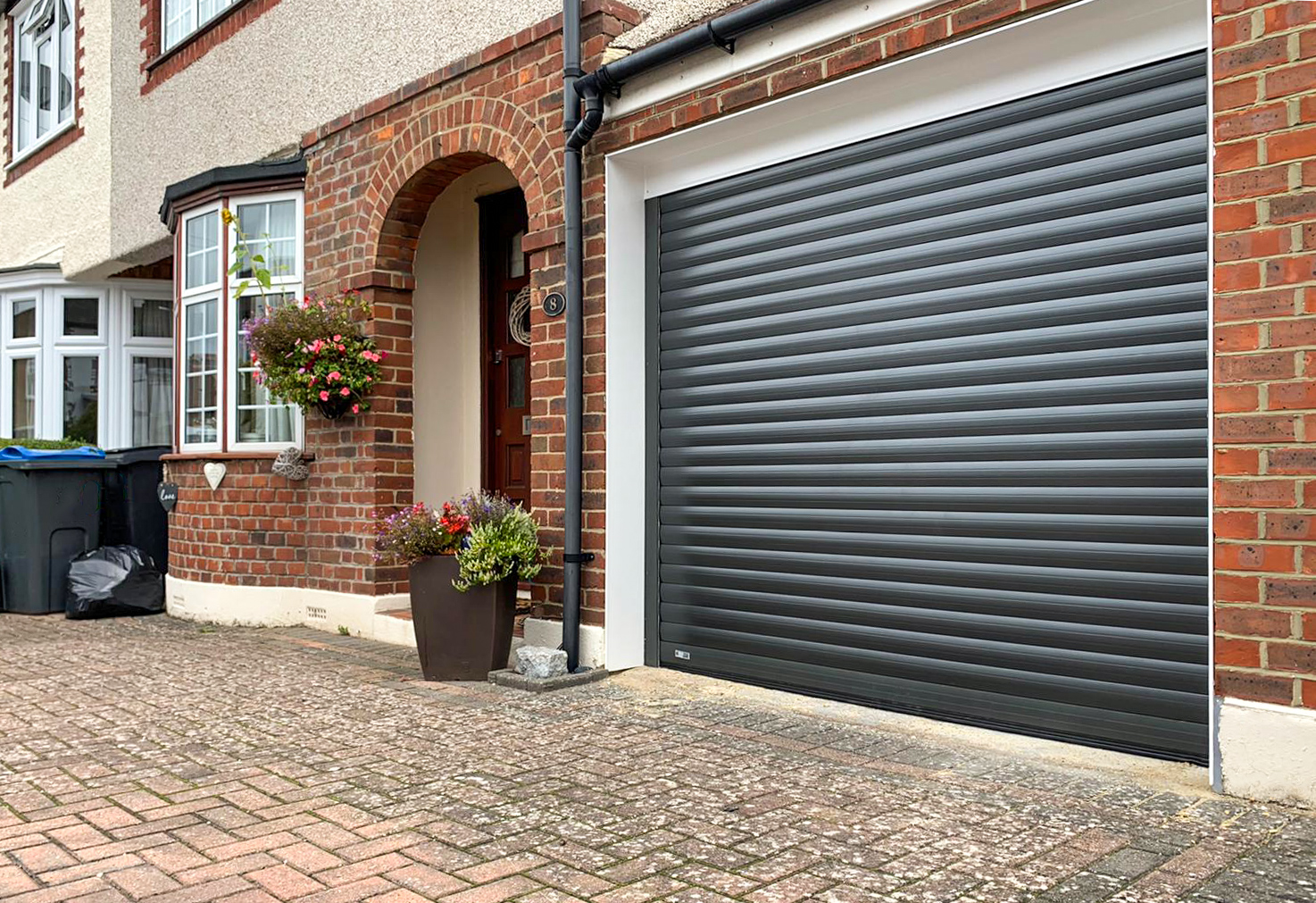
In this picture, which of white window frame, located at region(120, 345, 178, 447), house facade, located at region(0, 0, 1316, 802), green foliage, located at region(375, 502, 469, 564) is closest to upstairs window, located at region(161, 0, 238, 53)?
house facade, located at region(0, 0, 1316, 802)

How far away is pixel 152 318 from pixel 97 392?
1004 millimetres

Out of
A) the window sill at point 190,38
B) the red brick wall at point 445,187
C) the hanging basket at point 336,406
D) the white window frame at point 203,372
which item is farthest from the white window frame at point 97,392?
the hanging basket at point 336,406

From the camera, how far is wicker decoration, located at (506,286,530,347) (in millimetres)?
7852

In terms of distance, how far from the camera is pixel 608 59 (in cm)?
601

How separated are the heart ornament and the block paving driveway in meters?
3.04

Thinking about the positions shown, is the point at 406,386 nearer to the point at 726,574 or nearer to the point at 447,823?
the point at 726,574

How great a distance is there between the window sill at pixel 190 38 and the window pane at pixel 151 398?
350 cm

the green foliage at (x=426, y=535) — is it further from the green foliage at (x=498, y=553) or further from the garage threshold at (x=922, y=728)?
the garage threshold at (x=922, y=728)

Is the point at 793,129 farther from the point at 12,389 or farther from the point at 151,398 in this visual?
the point at 12,389

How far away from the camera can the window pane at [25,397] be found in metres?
12.7

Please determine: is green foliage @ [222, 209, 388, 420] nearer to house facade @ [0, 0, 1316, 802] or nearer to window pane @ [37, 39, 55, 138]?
house facade @ [0, 0, 1316, 802]

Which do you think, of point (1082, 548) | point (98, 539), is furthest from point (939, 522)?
point (98, 539)

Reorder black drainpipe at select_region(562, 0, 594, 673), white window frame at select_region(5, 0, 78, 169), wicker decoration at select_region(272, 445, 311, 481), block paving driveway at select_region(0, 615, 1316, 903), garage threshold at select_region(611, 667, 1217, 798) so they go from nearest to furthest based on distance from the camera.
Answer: block paving driveway at select_region(0, 615, 1316, 903)
garage threshold at select_region(611, 667, 1217, 798)
black drainpipe at select_region(562, 0, 594, 673)
wicker decoration at select_region(272, 445, 311, 481)
white window frame at select_region(5, 0, 78, 169)

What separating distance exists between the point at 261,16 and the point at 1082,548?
7450 mm
